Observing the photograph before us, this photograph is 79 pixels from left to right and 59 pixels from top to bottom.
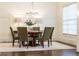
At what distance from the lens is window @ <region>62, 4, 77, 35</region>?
7.99 meters

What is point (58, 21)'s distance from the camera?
10305mm

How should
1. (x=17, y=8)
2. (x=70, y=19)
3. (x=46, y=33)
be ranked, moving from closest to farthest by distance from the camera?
(x=46, y=33) → (x=70, y=19) → (x=17, y=8)

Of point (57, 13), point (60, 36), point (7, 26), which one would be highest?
point (57, 13)

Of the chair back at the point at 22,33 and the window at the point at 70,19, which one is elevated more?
the window at the point at 70,19

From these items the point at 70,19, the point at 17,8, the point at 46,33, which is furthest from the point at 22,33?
the point at 17,8

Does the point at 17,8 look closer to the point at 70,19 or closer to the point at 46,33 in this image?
the point at 70,19

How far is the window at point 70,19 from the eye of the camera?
26.2 feet

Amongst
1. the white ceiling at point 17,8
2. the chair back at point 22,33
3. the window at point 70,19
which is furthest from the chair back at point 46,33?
the white ceiling at point 17,8

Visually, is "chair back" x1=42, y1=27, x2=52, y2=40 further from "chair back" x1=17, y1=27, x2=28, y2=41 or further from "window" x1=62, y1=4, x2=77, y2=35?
"window" x1=62, y1=4, x2=77, y2=35

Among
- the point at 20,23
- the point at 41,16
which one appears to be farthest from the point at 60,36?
the point at 20,23

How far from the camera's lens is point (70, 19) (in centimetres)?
857

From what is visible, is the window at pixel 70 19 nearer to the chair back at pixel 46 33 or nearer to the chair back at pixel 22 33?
the chair back at pixel 46 33

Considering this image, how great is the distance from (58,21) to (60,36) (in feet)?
3.25

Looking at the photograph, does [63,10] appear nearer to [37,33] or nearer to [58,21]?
[58,21]
